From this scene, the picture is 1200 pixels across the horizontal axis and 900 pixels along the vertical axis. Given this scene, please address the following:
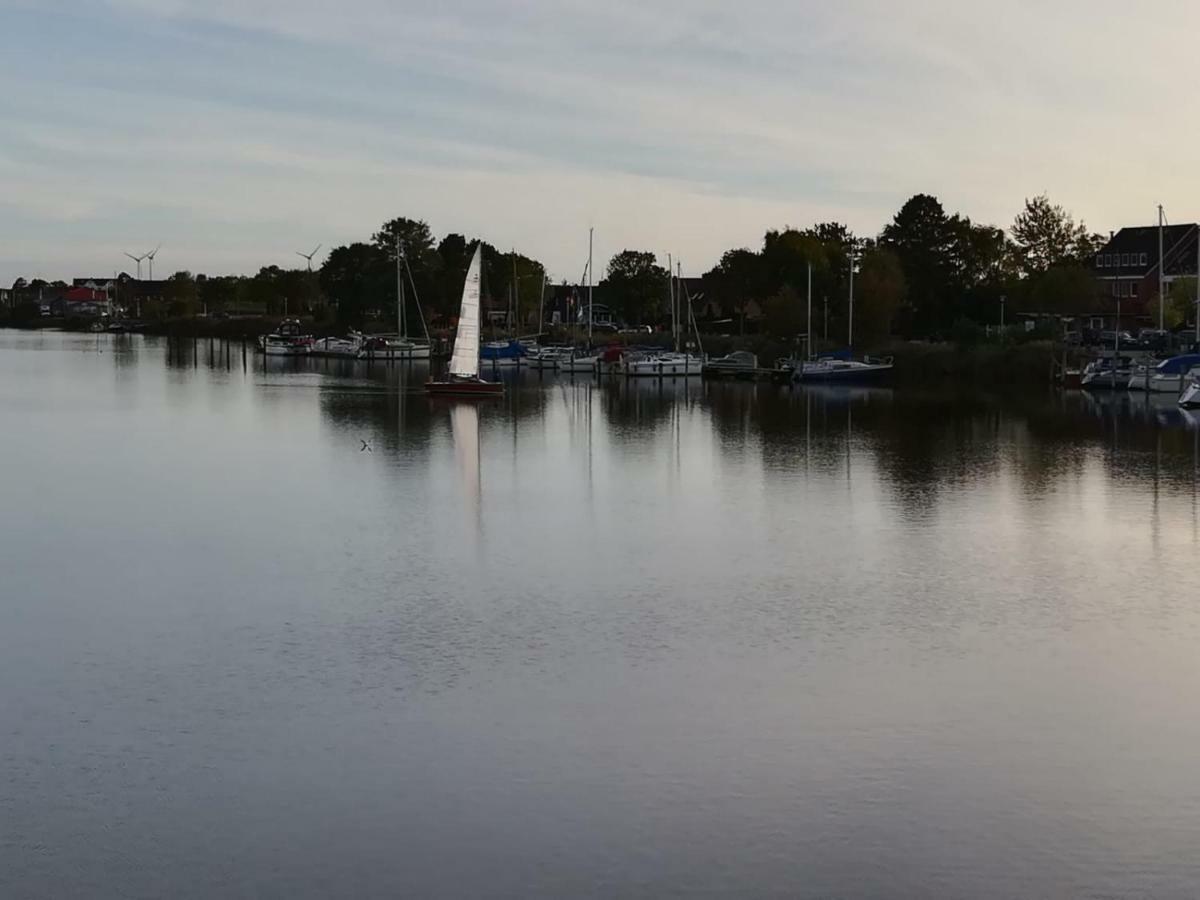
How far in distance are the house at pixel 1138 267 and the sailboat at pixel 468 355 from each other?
6578cm

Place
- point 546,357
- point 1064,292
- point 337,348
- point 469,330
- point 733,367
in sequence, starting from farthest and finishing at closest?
point 337,348 → point 546,357 → point 1064,292 → point 733,367 → point 469,330

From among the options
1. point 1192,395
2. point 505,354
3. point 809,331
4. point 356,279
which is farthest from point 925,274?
point 356,279

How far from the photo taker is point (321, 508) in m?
38.9

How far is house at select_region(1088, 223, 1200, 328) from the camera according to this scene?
136 metres

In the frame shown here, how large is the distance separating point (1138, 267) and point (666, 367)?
58445 millimetres

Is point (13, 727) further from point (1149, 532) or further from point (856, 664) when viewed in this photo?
point (1149, 532)

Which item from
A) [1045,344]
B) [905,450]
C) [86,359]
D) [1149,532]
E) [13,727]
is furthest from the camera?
[86,359]

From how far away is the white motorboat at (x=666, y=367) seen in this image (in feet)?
368

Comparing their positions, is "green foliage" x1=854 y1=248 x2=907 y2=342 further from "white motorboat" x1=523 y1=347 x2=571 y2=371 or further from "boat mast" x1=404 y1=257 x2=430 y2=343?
"boat mast" x1=404 y1=257 x2=430 y2=343

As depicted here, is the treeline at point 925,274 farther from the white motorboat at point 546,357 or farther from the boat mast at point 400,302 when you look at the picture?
the boat mast at point 400,302

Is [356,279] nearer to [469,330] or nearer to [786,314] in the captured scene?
[786,314]

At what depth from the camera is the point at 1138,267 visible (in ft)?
482

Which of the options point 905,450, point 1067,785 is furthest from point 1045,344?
point 1067,785

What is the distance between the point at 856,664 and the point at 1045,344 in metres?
90.1
